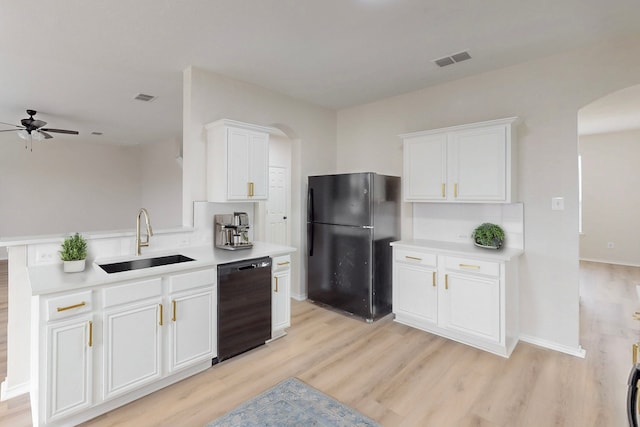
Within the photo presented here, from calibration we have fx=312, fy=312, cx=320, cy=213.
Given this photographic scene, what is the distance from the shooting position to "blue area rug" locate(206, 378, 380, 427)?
6.30 feet

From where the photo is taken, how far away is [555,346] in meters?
2.87

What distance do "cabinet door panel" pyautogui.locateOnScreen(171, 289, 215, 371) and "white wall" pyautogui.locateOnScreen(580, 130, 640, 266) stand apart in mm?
7578

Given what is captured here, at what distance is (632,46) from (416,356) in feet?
10.2

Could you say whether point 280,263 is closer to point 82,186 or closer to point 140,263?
point 140,263

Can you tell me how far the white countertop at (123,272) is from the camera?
181 centimetres

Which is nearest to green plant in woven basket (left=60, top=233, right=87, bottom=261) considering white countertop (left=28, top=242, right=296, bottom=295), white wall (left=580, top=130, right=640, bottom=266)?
white countertop (left=28, top=242, right=296, bottom=295)

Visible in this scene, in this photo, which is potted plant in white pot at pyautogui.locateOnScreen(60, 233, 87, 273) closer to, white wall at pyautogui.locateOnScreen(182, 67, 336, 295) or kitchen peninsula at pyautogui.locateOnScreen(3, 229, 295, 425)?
kitchen peninsula at pyautogui.locateOnScreen(3, 229, 295, 425)

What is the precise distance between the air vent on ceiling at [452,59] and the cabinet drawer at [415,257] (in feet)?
6.15

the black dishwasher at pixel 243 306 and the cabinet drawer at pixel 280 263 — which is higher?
the cabinet drawer at pixel 280 263

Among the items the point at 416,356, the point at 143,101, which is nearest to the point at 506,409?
the point at 416,356

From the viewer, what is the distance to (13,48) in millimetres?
2713

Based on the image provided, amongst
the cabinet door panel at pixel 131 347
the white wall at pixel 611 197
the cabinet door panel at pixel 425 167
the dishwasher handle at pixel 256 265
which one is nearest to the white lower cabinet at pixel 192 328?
the cabinet door panel at pixel 131 347

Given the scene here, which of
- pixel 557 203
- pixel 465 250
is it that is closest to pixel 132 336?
pixel 465 250

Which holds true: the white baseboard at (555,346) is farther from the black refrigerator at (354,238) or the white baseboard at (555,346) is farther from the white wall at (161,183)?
the white wall at (161,183)
